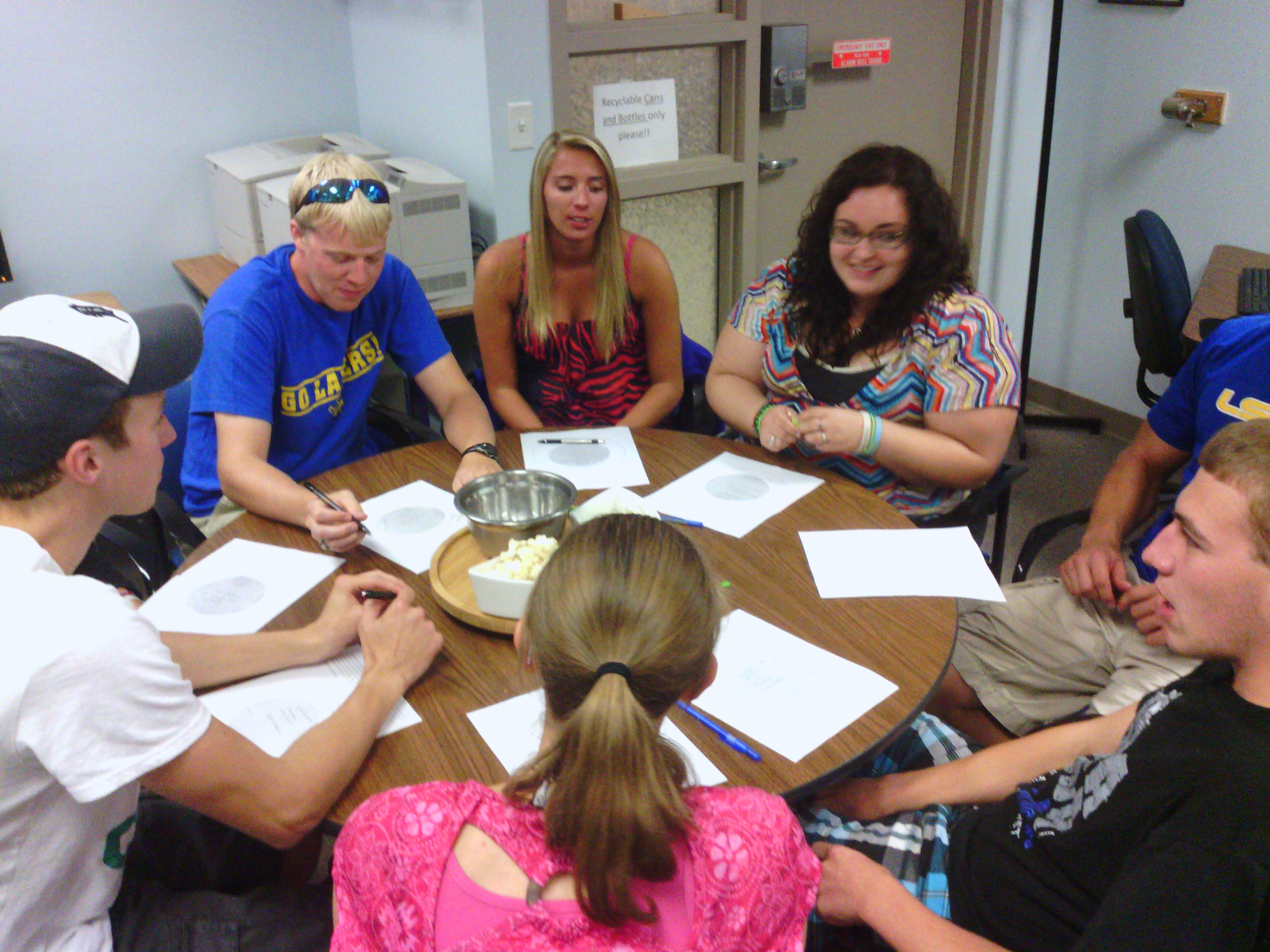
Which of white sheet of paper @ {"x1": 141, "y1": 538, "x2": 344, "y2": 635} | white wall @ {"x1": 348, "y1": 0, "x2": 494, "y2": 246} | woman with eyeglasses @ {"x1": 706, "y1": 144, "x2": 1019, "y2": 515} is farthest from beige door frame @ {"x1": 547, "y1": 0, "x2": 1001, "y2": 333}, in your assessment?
white sheet of paper @ {"x1": 141, "y1": 538, "x2": 344, "y2": 635}

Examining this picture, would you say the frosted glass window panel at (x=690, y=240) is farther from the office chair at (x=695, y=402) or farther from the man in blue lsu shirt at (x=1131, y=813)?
the man in blue lsu shirt at (x=1131, y=813)

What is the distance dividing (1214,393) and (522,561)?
123 cm

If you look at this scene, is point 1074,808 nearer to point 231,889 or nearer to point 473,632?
point 473,632

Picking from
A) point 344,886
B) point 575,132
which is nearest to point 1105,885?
point 344,886

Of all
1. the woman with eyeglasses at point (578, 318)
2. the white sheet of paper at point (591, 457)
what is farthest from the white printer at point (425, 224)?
the white sheet of paper at point (591, 457)

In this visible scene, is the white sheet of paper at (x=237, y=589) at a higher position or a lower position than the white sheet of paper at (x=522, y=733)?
higher

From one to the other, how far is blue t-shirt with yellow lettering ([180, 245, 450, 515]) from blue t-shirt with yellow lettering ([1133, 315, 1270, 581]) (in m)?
1.50

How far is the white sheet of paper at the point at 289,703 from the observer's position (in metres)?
1.19

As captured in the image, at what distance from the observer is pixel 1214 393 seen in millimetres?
1685

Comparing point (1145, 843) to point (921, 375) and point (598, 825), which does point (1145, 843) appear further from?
point (921, 375)

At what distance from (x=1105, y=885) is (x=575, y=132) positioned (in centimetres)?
184

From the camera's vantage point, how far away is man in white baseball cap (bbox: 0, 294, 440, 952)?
92cm

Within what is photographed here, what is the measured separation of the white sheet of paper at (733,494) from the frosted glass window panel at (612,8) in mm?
1633

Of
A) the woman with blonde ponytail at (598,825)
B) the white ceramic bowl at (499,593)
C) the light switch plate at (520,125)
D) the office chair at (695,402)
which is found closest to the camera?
the woman with blonde ponytail at (598,825)
